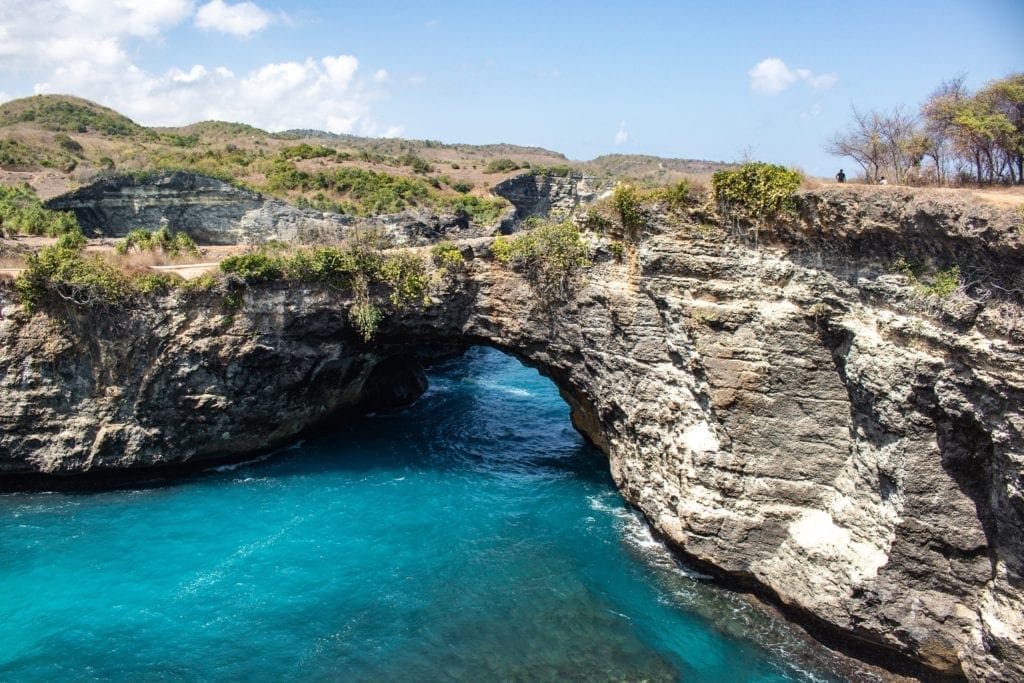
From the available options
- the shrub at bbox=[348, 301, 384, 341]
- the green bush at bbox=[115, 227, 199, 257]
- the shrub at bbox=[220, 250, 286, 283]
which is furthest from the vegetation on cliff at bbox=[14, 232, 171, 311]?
the shrub at bbox=[348, 301, 384, 341]

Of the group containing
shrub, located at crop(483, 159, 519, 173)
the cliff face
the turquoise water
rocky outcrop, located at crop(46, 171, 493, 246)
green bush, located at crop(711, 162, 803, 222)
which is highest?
shrub, located at crop(483, 159, 519, 173)

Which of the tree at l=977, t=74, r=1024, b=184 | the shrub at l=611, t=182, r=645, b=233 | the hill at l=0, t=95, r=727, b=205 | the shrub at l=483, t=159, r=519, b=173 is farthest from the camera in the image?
the shrub at l=483, t=159, r=519, b=173

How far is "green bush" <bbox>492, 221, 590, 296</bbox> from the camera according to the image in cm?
2252

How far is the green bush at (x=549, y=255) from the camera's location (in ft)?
73.9

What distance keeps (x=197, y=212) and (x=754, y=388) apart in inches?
1615

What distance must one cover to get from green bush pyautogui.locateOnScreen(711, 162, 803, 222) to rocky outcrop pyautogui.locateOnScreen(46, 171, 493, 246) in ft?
90.5

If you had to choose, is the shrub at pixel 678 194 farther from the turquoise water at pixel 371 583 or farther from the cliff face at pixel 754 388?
the turquoise water at pixel 371 583

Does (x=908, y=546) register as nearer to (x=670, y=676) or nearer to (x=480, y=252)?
(x=670, y=676)

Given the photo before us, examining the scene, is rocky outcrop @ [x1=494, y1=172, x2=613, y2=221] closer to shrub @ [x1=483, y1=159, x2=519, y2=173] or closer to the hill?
the hill

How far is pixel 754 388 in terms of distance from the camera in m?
18.1

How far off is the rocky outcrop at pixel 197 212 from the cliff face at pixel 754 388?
18242mm

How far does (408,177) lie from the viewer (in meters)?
60.4

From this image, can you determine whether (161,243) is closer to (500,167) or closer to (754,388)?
(754,388)

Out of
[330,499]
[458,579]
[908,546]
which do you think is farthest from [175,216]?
[908,546]
